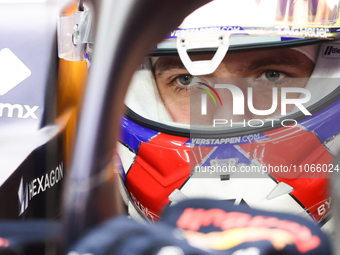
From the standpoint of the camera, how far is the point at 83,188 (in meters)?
0.45

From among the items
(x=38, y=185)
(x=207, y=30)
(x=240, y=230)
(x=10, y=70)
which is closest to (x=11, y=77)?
(x=10, y=70)

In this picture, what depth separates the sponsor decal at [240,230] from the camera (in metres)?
0.32

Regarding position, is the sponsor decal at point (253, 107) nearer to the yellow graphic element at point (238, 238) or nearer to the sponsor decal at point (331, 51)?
the sponsor decal at point (331, 51)

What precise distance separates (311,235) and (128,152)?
47 cm

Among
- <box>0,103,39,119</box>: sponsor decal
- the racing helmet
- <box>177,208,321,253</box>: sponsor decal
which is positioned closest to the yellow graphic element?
<box>177,208,321,253</box>: sponsor decal

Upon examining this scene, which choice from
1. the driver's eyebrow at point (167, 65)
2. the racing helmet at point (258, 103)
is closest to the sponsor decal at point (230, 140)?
the racing helmet at point (258, 103)

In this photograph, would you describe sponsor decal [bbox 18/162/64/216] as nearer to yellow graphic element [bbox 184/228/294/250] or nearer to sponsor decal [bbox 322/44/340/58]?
yellow graphic element [bbox 184/228/294/250]

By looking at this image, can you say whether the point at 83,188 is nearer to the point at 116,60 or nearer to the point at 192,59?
the point at 116,60

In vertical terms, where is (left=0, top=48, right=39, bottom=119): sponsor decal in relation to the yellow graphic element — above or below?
above

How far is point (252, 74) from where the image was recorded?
0.64 meters

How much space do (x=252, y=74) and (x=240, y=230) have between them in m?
0.37

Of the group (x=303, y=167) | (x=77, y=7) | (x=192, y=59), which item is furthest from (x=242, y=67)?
(x=77, y=7)

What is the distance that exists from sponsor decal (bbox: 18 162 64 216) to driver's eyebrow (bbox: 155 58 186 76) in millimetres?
270

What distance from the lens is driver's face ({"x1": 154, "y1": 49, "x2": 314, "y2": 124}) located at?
23.4 inches
